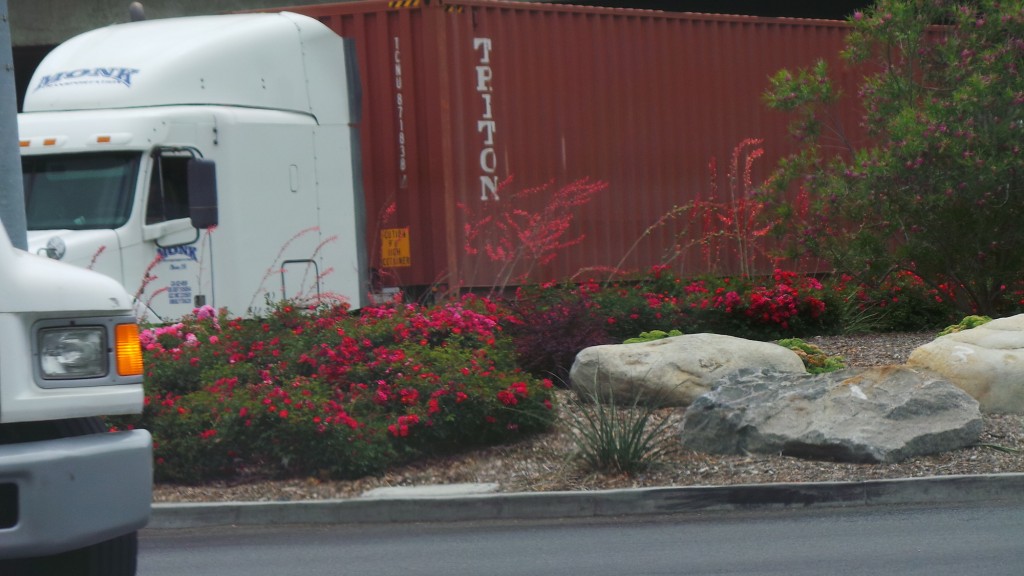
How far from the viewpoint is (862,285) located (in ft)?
47.4

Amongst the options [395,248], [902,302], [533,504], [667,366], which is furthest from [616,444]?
[902,302]

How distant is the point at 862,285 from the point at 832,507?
6.89 metres

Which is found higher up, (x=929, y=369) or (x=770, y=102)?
(x=770, y=102)

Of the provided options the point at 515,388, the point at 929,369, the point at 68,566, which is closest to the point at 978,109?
the point at 929,369

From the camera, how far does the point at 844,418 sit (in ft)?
28.6

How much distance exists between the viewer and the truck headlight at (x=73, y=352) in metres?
4.41

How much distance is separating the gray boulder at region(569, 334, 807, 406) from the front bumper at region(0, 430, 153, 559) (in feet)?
18.5

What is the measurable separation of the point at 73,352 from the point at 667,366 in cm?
609

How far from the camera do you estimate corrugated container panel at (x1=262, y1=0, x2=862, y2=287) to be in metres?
13.7

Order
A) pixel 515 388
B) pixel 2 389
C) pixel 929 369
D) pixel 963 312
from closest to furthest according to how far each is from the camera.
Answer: pixel 2 389 < pixel 515 388 < pixel 929 369 < pixel 963 312

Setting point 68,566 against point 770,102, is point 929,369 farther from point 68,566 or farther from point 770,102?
point 68,566

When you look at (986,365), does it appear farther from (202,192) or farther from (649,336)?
(202,192)

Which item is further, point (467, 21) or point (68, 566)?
point (467, 21)

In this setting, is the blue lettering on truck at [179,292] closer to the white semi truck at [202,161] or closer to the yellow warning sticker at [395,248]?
the white semi truck at [202,161]
